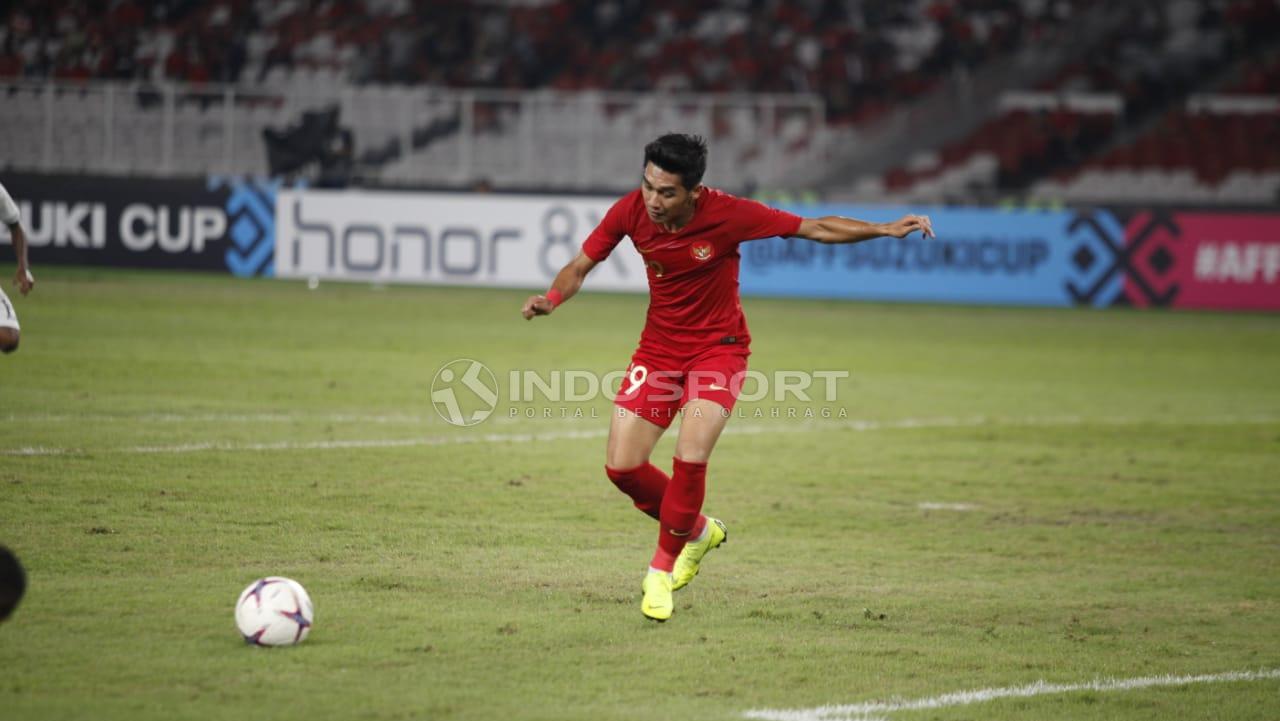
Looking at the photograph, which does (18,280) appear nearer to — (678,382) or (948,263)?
(678,382)

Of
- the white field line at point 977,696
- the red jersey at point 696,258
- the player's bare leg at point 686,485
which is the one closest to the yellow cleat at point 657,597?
the player's bare leg at point 686,485

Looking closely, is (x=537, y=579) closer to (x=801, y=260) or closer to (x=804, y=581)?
(x=804, y=581)

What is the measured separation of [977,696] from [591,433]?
709 cm

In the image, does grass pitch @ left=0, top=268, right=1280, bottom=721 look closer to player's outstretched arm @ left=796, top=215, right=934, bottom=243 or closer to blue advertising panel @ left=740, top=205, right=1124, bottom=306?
player's outstretched arm @ left=796, top=215, right=934, bottom=243

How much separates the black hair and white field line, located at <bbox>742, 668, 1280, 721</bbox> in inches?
93.6

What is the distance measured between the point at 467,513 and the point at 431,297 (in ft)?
49.2

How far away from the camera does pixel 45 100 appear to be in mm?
25828

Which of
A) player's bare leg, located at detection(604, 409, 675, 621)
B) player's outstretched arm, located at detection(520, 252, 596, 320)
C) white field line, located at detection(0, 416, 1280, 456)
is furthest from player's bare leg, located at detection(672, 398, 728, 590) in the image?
white field line, located at detection(0, 416, 1280, 456)

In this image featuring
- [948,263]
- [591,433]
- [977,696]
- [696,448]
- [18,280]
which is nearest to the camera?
[977,696]

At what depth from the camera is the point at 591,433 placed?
41.3 feet

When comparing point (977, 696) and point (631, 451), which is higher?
point (631, 451)

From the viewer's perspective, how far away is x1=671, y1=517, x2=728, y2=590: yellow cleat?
7.11 metres

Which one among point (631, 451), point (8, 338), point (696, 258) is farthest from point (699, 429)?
point (8, 338)

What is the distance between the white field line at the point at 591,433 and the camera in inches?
411
